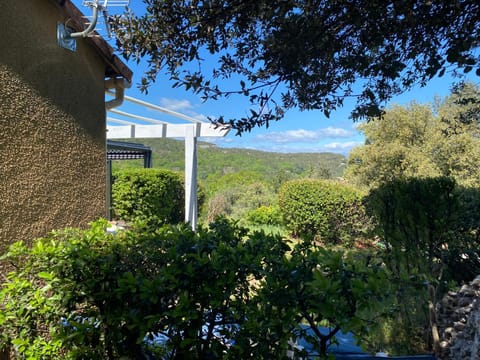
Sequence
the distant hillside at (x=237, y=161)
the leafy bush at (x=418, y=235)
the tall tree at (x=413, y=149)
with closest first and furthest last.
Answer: the leafy bush at (x=418, y=235), the distant hillside at (x=237, y=161), the tall tree at (x=413, y=149)

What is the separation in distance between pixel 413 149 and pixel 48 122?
65.0 ft

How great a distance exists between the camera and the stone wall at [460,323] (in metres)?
3.00

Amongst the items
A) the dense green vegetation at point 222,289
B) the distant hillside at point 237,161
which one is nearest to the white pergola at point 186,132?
the distant hillside at point 237,161

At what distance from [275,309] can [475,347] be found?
2170mm

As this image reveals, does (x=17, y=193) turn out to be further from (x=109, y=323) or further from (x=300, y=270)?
(x=300, y=270)

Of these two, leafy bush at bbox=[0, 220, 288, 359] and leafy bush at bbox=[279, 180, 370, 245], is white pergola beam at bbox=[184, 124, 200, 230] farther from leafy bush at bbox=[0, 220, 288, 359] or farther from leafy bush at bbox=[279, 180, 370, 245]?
leafy bush at bbox=[0, 220, 288, 359]

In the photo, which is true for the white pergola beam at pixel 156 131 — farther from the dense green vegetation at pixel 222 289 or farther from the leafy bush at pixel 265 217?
the dense green vegetation at pixel 222 289

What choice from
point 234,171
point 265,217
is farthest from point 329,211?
point 234,171

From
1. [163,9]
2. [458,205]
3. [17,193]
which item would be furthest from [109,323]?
[458,205]

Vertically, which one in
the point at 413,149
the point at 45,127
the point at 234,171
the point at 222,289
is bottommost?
the point at 222,289

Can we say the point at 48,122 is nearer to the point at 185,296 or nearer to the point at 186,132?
the point at 185,296

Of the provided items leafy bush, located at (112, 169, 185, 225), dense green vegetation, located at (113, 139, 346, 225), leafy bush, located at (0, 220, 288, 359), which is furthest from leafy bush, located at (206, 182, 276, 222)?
leafy bush, located at (0, 220, 288, 359)

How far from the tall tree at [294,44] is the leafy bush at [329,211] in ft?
25.5

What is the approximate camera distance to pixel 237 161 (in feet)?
79.9
